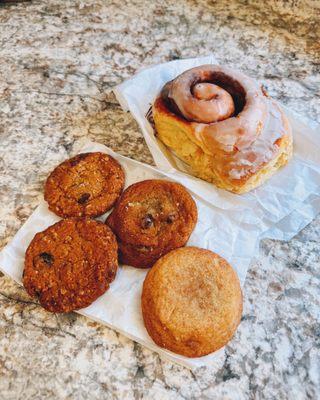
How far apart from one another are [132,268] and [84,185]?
0.76ft

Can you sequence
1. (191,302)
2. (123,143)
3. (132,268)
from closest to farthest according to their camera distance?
(191,302)
(132,268)
(123,143)

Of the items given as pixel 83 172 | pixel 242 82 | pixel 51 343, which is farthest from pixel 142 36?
pixel 51 343

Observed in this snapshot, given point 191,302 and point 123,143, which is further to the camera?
point 123,143

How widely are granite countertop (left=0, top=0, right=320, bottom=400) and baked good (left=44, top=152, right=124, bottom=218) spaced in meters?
0.08

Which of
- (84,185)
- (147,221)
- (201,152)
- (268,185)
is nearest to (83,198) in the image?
(84,185)

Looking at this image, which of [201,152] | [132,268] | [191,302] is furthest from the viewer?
[201,152]

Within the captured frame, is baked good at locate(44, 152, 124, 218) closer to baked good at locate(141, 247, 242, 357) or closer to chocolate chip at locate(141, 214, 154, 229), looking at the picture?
chocolate chip at locate(141, 214, 154, 229)

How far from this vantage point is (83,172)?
1065mm

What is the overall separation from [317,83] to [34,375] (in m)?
1.10

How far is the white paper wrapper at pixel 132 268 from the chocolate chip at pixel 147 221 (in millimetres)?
96

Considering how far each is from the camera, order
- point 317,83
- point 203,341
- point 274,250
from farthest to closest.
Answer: point 317,83
point 274,250
point 203,341

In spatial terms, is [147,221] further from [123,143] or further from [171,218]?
[123,143]

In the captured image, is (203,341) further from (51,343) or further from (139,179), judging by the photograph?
(139,179)

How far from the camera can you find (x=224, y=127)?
100 cm
